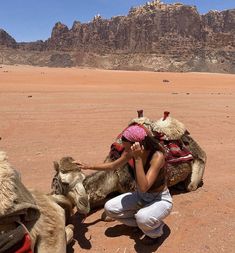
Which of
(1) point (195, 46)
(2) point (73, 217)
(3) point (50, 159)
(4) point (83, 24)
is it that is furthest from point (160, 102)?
(4) point (83, 24)

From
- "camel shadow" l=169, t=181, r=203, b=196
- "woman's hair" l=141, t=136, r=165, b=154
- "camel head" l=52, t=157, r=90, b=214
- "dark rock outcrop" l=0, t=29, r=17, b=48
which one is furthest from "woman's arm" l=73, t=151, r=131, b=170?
"dark rock outcrop" l=0, t=29, r=17, b=48

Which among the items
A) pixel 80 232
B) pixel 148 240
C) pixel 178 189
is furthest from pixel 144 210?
pixel 178 189

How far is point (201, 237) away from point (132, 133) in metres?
1.55

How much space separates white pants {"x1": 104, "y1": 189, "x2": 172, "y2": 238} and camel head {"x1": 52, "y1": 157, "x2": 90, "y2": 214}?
59 centimetres

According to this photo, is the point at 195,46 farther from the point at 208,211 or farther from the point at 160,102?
the point at 208,211

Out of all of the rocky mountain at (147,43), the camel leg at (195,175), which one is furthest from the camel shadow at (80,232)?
the rocky mountain at (147,43)

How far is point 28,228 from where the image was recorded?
4070mm

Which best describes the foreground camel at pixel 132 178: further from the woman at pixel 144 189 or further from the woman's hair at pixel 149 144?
the woman's hair at pixel 149 144

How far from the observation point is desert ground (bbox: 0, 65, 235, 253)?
5242mm

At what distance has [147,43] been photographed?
143m

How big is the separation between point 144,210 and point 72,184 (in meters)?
0.82

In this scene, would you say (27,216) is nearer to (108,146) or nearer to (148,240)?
(148,240)

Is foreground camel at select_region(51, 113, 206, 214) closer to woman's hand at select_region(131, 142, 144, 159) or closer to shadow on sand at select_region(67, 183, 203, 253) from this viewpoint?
shadow on sand at select_region(67, 183, 203, 253)

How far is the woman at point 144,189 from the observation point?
15.1 ft
